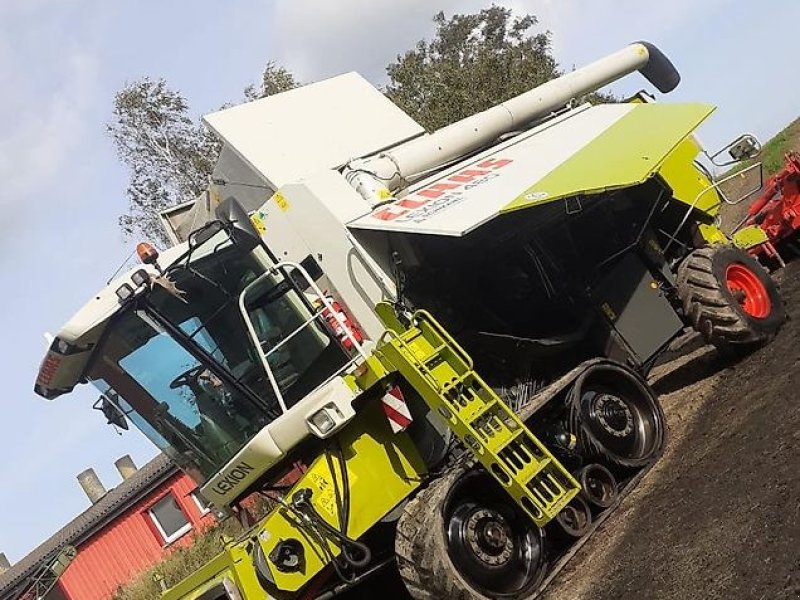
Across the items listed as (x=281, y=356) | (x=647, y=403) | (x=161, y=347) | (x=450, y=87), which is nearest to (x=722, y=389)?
(x=647, y=403)

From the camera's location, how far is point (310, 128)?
8758 millimetres

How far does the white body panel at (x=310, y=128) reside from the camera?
26.6ft

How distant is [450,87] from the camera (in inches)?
1022

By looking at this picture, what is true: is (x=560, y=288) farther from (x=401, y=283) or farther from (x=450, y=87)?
(x=450, y=87)

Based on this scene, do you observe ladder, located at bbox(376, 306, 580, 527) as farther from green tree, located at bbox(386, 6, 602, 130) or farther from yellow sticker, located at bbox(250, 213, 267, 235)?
green tree, located at bbox(386, 6, 602, 130)

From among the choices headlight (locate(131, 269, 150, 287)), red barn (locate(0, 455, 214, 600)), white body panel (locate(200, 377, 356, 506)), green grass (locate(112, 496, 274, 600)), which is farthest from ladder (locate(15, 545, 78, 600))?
headlight (locate(131, 269, 150, 287))

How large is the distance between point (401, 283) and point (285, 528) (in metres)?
1.84

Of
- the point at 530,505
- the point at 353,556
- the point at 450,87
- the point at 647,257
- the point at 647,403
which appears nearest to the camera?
the point at 530,505

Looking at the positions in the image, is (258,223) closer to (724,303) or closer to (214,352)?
(214,352)

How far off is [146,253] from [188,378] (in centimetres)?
91

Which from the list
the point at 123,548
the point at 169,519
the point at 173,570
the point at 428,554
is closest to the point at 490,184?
the point at 428,554

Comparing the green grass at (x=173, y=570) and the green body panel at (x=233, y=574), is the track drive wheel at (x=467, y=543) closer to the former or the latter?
the green body panel at (x=233, y=574)

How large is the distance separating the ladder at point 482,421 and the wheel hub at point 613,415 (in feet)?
2.43

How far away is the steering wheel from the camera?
258 inches
